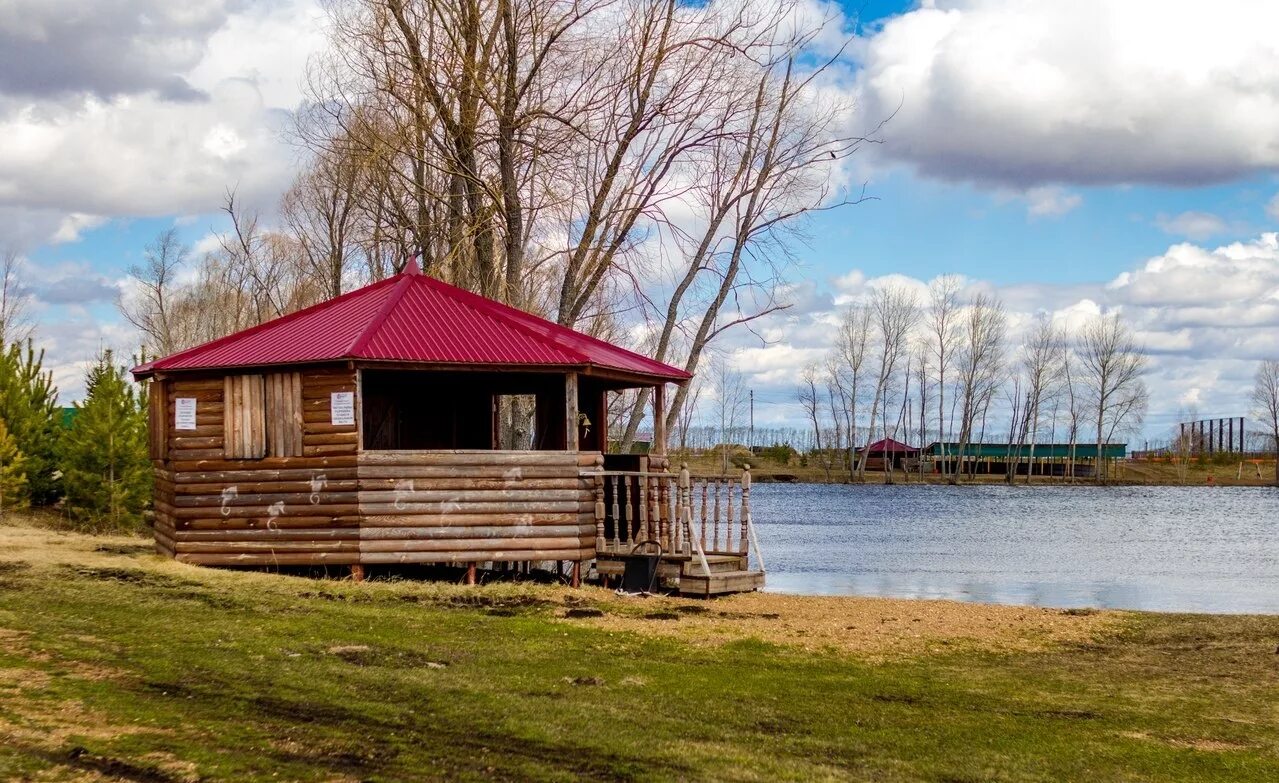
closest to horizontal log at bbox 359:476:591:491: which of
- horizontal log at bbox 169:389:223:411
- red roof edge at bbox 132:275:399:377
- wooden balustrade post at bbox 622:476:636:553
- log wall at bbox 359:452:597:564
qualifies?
log wall at bbox 359:452:597:564

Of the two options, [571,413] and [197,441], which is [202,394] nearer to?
[197,441]

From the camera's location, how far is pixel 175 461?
18.3m

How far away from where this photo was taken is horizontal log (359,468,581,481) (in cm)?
1744

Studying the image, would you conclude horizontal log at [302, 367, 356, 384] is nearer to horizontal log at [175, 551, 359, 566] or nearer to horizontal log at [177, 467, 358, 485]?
horizontal log at [177, 467, 358, 485]

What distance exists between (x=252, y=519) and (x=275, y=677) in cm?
806

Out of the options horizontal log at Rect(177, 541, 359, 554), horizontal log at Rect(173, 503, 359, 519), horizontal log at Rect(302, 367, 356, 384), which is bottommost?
horizontal log at Rect(177, 541, 359, 554)

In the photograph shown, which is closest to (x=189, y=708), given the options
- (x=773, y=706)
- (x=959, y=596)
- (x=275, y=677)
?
(x=275, y=677)

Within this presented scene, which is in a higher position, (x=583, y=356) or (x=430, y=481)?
(x=583, y=356)

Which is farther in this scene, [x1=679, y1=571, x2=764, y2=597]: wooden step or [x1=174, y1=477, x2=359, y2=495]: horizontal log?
[x1=679, y1=571, x2=764, y2=597]: wooden step

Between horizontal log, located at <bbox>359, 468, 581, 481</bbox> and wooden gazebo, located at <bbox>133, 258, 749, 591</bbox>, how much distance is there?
19mm

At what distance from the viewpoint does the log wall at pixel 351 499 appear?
17.5 metres

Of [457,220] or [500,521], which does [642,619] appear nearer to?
[500,521]

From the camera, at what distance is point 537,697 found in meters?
10.2

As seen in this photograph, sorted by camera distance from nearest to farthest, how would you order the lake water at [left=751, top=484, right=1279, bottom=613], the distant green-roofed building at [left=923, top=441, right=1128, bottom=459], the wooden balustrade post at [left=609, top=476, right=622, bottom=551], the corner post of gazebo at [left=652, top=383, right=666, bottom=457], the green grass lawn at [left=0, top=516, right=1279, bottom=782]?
the green grass lawn at [left=0, top=516, right=1279, bottom=782] < the wooden balustrade post at [left=609, top=476, right=622, bottom=551] < the corner post of gazebo at [left=652, top=383, right=666, bottom=457] < the lake water at [left=751, top=484, right=1279, bottom=613] < the distant green-roofed building at [left=923, top=441, right=1128, bottom=459]
